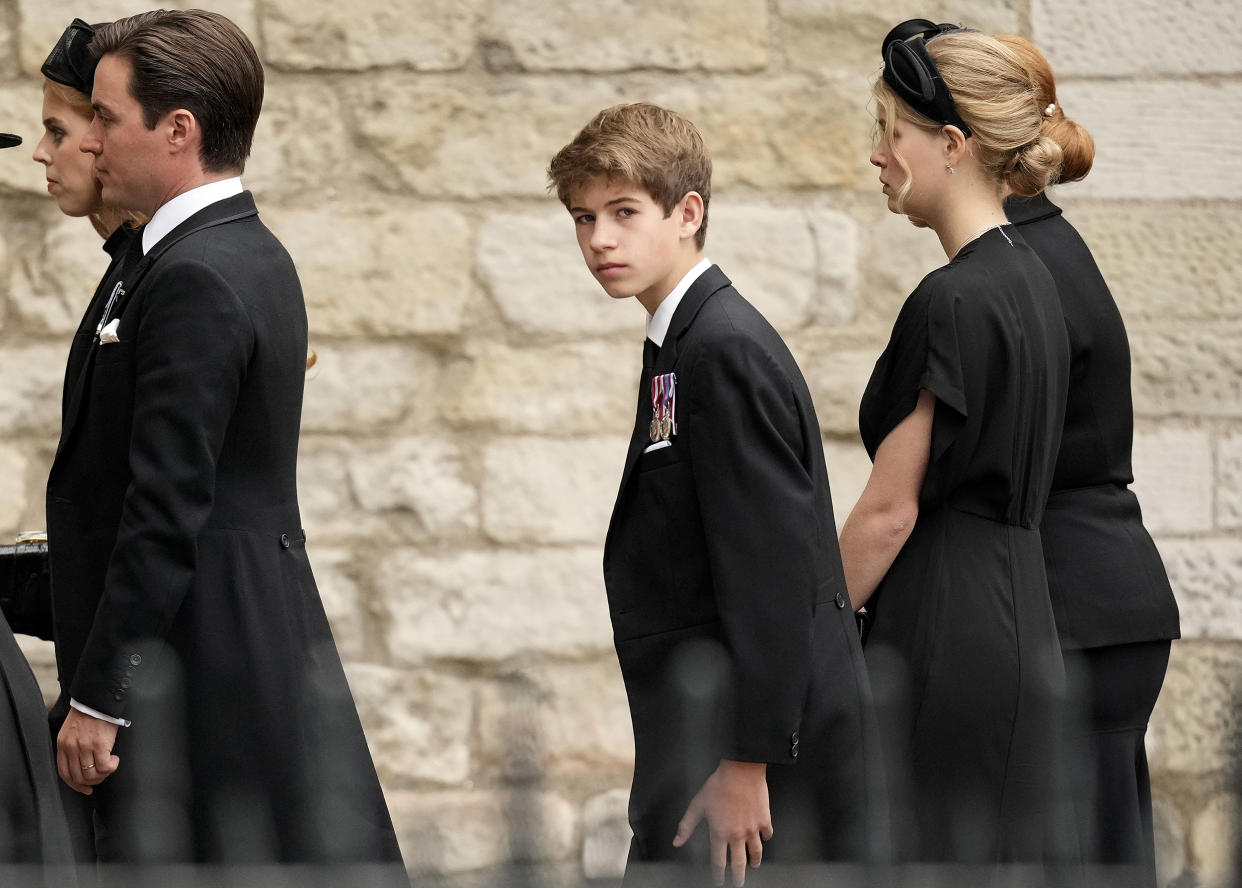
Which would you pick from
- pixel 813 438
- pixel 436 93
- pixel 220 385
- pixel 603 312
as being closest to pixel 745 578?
pixel 813 438

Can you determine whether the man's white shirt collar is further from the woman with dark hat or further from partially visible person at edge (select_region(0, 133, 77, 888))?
partially visible person at edge (select_region(0, 133, 77, 888))

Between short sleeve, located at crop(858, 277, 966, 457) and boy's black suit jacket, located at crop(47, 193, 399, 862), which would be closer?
boy's black suit jacket, located at crop(47, 193, 399, 862)

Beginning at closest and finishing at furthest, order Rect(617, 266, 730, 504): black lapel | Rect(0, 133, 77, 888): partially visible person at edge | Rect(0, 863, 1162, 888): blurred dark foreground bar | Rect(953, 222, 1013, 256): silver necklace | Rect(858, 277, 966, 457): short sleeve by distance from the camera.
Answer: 1. Rect(0, 863, 1162, 888): blurred dark foreground bar
2. Rect(0, 133, 77, 888): partially visible person at edge
3. Rect(617, 266, 730, 504): black lapel
4. Rect(858, 277, 966, 457): short sleeve
5. Rect(953, 222, 1013, 256): silver necklace

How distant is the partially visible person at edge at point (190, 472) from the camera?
241 cm

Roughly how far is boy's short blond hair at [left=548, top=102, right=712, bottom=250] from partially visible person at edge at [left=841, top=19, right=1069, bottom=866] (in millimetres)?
350

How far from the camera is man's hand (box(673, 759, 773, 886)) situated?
2.19 meters

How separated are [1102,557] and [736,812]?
2.95ft

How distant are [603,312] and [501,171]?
0.42 m

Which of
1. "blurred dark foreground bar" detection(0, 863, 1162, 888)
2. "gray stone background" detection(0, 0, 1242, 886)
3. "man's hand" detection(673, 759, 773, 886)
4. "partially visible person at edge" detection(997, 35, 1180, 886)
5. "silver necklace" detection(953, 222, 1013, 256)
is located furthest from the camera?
"gray stone background" detection(0, 0, 1242, 886)

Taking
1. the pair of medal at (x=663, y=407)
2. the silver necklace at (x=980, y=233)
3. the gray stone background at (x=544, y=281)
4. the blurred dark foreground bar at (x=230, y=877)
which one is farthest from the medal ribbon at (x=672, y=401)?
the gray stone background at (x=544, y=281)

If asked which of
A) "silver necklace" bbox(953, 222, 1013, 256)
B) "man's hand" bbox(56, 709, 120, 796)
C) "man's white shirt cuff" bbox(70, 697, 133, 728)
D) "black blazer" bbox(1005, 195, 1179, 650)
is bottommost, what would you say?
"man's hand" bbox(56, 709, 120, 796)

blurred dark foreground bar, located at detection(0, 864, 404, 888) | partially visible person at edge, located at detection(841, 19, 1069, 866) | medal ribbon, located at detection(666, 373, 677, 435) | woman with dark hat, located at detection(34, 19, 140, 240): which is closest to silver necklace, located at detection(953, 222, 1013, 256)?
partially visible person at edge, located at detection(841, 19, 1069, 866)

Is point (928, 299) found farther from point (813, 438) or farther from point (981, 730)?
point (981, 730)

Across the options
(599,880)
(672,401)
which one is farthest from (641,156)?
(599,880)
